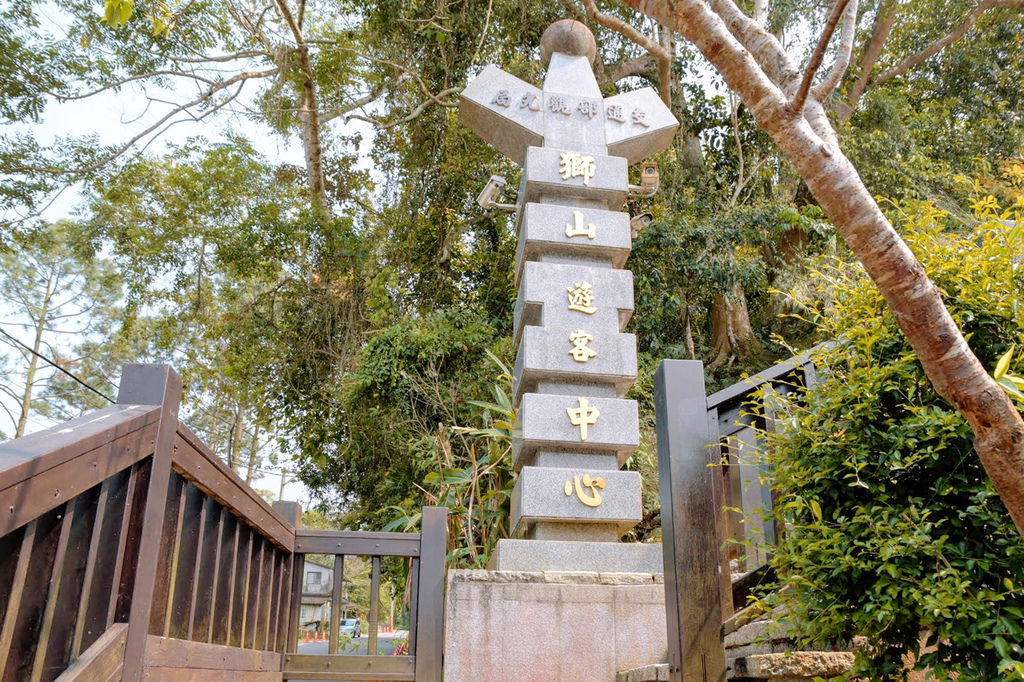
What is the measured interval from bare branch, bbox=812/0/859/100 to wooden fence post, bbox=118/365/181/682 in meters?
1.81

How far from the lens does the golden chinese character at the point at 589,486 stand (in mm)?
4625

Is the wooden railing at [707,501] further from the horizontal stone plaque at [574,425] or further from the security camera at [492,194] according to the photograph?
the security camera at [492,194]

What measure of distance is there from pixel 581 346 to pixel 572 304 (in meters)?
0.30

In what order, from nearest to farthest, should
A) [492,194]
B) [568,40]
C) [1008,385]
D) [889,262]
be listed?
[1008,385] → [889,262] → [568,40] → [492,194]

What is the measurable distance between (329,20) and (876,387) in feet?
39.7

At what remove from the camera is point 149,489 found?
1.58 m

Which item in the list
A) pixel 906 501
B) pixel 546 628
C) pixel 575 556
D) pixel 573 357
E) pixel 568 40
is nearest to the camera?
Answer: pixel 906 501

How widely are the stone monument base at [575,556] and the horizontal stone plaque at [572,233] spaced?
6.54 ft

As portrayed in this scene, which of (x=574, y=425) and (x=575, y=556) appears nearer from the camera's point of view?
(x=575, y=556)

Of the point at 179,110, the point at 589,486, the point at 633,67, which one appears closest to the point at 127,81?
the point at 179,110

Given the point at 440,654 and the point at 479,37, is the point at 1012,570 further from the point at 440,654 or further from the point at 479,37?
the point at 479,37

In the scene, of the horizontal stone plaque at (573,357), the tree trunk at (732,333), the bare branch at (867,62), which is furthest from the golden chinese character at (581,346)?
the bare branch at (867,62)

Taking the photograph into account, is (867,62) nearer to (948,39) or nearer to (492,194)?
(948,39)

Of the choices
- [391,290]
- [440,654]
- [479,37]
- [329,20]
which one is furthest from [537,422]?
[329,20]
